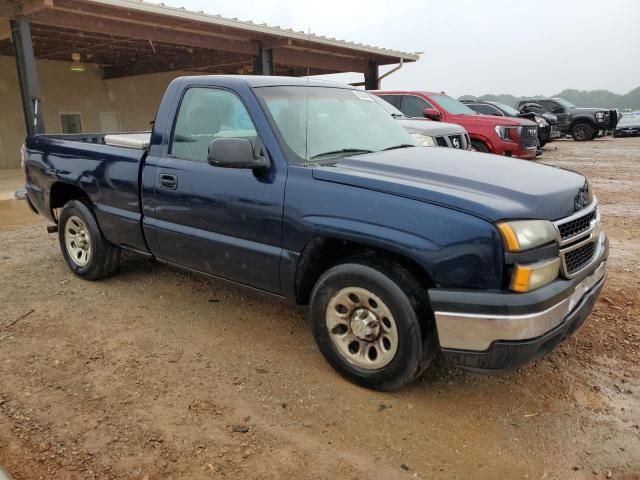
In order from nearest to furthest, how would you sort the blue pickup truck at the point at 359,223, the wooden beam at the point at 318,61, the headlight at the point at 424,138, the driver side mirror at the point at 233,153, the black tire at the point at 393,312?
the blue pickup truck at the point at 359,223 → the black tire at the point at 393,312 → the driver side mirror at the point at 233,153 → the headlight at the point at 424,138 → the wooden beam at the point at 318,61

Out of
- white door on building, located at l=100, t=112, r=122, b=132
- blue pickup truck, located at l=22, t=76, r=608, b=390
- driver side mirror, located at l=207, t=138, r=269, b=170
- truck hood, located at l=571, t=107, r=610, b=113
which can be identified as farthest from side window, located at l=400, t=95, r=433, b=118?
truck hood, located at l=571, t=107, r=610, b=113

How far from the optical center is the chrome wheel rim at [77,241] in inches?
191

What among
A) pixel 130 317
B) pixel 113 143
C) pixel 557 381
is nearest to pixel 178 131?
pixel 113 143

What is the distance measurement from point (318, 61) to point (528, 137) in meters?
7.48

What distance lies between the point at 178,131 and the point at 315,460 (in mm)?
2554

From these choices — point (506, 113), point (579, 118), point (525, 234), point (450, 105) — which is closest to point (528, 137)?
point (450, 105)

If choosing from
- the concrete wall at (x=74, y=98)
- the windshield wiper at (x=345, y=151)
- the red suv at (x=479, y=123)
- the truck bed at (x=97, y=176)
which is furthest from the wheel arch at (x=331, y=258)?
the concrete wall at (x=74, y=98)

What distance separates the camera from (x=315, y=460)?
97.0 inches

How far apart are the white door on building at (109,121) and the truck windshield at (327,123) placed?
52.9ft

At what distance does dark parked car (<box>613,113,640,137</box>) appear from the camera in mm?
25547

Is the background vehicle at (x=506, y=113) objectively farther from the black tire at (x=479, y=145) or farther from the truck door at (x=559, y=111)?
the truck door at (x=559, y=111)

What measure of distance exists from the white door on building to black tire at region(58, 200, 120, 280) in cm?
A: 1447

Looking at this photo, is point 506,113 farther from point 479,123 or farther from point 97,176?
point 97,176

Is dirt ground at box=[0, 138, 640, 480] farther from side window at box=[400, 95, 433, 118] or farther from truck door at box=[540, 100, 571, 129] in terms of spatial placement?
truck door at box=[540, 100, 571, 129]
